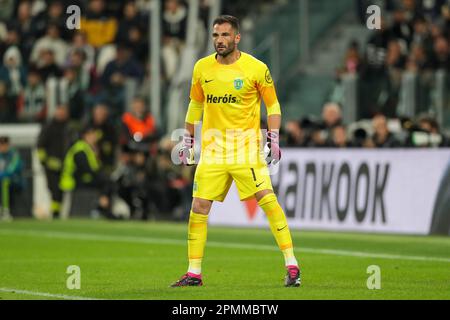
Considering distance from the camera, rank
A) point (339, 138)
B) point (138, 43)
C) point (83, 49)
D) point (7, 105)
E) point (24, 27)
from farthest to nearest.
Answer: point (24, 27) < point (138, 43) < point (7, 105) < point (83, 49) < point (339, 138)

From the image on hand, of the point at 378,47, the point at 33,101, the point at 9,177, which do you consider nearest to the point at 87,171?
the point at 9,177

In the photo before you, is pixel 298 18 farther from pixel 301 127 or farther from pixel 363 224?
pixel 363 224

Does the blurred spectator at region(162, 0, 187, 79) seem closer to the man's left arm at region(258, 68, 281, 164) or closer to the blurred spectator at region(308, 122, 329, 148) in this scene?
the blurred spectator at region(308, 122, 329, 148)

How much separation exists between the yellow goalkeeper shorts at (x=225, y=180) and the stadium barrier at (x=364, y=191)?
24.4 ft

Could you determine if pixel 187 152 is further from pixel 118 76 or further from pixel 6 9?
pixel 6 9

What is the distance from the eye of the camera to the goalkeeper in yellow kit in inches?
481

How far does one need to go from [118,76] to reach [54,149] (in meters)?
1.97

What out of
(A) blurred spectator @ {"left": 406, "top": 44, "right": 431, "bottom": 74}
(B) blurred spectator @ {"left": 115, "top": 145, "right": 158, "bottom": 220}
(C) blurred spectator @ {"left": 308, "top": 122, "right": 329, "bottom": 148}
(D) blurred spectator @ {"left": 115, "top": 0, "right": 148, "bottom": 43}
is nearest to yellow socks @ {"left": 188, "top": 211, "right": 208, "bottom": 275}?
(C) blurred spectator @ {"left": 308, "top": 122, "right": 329, "bottom": 148}

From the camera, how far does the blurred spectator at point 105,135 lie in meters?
26.2

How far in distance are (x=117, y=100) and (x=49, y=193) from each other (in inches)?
90.2

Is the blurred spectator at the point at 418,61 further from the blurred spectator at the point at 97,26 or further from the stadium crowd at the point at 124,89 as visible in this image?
the blurred spectator at the point at 97,26

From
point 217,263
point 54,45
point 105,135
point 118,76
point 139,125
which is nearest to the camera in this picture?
point 217,263

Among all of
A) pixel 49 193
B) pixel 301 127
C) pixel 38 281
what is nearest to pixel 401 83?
pixel 301 127

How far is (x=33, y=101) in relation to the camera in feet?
91.6
